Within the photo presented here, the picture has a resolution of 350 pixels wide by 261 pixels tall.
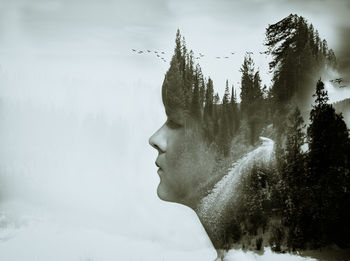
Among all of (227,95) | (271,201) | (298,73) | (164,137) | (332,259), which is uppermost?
(298,73)

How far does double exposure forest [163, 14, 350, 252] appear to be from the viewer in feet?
5.06

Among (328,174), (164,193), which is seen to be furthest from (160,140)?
(328,174)

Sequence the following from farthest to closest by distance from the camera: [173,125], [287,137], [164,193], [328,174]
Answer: [164,193]
[173,125]
[287,137]
[328,174]

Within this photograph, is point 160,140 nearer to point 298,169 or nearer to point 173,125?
point 173,125

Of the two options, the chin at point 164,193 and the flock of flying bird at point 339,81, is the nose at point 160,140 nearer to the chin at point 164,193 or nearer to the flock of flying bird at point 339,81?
the chin at point 164,193

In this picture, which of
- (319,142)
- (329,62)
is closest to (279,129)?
(319,142)

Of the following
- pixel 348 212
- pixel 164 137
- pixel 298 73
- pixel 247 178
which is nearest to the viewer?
pixel 348 212

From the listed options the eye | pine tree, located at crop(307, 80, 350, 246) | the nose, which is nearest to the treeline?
pine tree, located at crop(307, 80, 350, 246)

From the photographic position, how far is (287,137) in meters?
1.65

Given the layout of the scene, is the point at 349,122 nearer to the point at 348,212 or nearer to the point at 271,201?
the point at 348,212

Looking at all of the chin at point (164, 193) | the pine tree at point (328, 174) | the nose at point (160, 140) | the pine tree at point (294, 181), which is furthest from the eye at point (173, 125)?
the pine tree at point (328, 174)

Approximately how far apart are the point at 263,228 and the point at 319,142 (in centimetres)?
53

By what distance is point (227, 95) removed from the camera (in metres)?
1.86

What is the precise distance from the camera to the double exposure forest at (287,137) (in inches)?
60.7
